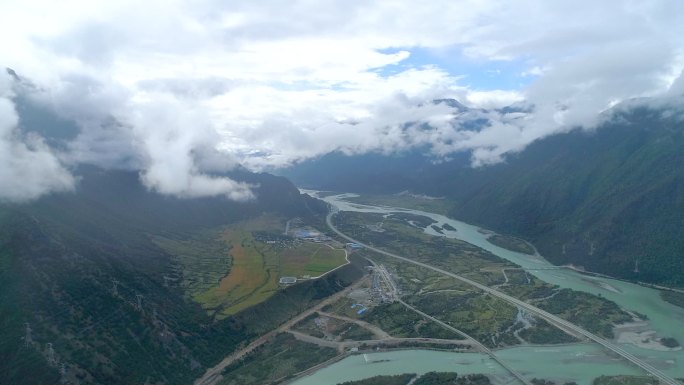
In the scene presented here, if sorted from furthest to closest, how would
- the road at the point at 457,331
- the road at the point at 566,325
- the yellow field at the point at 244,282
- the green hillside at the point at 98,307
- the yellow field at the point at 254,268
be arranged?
the yellow field at the point at 254,268
the yellow field at the point at 244,282
the road at the point at 457,331
the road at the point at 566,325
the green hillside at the point at 98,307

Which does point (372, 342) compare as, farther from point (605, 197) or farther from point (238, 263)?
point (605, 197)

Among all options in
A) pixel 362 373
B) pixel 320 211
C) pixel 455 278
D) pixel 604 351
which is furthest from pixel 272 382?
pixel 320 211

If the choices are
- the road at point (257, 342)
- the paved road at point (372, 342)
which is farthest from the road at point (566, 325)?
the road at point (257, 342)

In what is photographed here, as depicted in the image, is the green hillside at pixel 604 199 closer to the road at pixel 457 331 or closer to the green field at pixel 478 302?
the green field at pixel 478 302

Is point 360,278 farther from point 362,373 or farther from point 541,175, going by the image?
point 541,175

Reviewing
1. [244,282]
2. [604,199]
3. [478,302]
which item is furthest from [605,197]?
[244,282]

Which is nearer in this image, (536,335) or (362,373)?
(362,373)

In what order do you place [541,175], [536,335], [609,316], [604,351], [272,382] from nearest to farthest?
1. [272,382]
2. [604,351]
3. [536,335]
4. [609,316]
5. [541,175]

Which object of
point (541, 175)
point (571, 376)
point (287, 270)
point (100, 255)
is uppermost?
point (541, 175)

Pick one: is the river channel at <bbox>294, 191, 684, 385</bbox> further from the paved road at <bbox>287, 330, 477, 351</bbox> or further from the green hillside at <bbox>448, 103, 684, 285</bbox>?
the green hillside at <bbox>448, 103, 684, 285</bbox>
